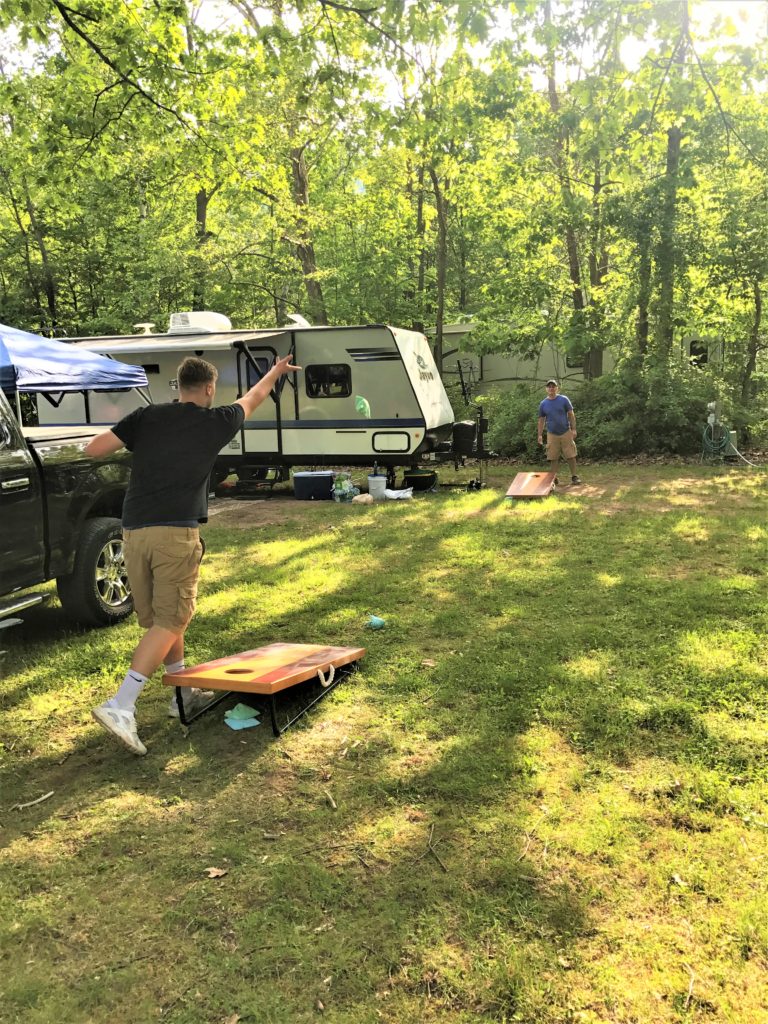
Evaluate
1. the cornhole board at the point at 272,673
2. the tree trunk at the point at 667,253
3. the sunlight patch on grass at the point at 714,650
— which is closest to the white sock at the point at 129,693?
the cornhole board at the point at 272,673

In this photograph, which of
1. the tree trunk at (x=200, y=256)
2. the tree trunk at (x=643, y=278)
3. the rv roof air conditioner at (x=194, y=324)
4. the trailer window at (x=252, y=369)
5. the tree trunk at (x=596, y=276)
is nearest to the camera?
the trailer window at (x=252, y=369)

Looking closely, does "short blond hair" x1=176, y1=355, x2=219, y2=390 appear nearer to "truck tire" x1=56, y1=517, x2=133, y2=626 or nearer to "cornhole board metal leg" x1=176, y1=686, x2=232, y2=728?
"cornhole board metal leg" x1=176, y1=686, x2=232, y2=728

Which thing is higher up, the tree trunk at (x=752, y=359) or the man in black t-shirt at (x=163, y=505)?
Answer: the tree trunk at (x=752, y=359)

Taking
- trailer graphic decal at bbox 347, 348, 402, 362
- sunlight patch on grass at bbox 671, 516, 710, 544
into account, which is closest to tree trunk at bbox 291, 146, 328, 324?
trailer graphic decal at bbox 347, 348, 402, 362

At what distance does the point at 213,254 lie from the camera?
20.4 meters

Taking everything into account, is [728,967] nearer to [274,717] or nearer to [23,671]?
[274,717]

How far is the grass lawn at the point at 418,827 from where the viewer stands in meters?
2.21

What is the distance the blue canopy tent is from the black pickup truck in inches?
21.5

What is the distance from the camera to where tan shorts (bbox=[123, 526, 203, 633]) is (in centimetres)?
373

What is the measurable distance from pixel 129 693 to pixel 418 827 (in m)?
1.68

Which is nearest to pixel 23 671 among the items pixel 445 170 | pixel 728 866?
pixel 728 866

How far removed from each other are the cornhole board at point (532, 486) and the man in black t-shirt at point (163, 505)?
7.91 meters

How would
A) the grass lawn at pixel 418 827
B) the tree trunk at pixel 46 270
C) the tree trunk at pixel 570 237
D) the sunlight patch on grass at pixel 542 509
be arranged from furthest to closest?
1. the tree trunk at pixel 46 270
2. the tree trunk at pixel 570 237
3. the sunlight patch on grass at pixel 542 509
4. the grass lawn at pixel 418 827

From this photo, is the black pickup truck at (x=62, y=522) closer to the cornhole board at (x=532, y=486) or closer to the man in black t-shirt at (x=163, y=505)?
the man in black t-shirt at (x=163, y=505)
